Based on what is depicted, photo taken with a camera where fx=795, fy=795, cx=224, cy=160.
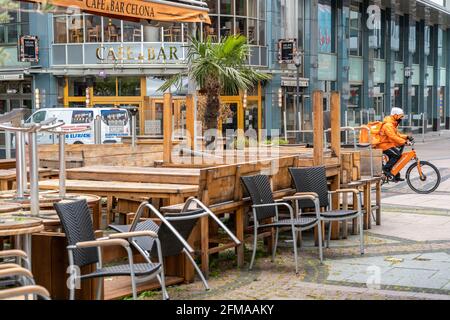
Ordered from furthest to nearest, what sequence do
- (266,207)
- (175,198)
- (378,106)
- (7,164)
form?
(378,106) < (7,164) < (266,207) < (175,198)

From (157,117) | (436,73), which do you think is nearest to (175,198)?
(157,117)

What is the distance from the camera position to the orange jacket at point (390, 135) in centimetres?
1512

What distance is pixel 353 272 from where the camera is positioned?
7992mm

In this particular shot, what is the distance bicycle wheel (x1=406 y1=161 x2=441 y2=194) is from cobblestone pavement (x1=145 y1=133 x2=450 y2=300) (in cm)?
467

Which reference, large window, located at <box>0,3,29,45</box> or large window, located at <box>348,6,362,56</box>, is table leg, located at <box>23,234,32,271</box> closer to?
large window, located at <box>0,3,29,45</box>

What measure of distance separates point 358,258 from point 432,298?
2013mm

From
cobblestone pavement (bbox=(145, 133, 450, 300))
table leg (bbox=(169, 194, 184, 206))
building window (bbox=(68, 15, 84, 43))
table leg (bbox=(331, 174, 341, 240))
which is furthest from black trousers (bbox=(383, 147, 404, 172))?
building window (bbox=(68, 15, 84, 43))

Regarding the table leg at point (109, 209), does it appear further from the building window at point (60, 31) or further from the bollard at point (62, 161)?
the building window at point (60, 31)

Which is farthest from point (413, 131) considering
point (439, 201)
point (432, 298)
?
point (432, 298)

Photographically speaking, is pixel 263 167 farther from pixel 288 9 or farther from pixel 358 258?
pixel 288 9

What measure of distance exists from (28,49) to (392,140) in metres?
21.8

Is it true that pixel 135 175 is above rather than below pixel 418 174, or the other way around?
above

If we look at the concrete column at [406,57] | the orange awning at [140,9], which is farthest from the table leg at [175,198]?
the concrete column at [406,57]

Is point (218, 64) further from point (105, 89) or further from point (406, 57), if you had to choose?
point (406, 57)
